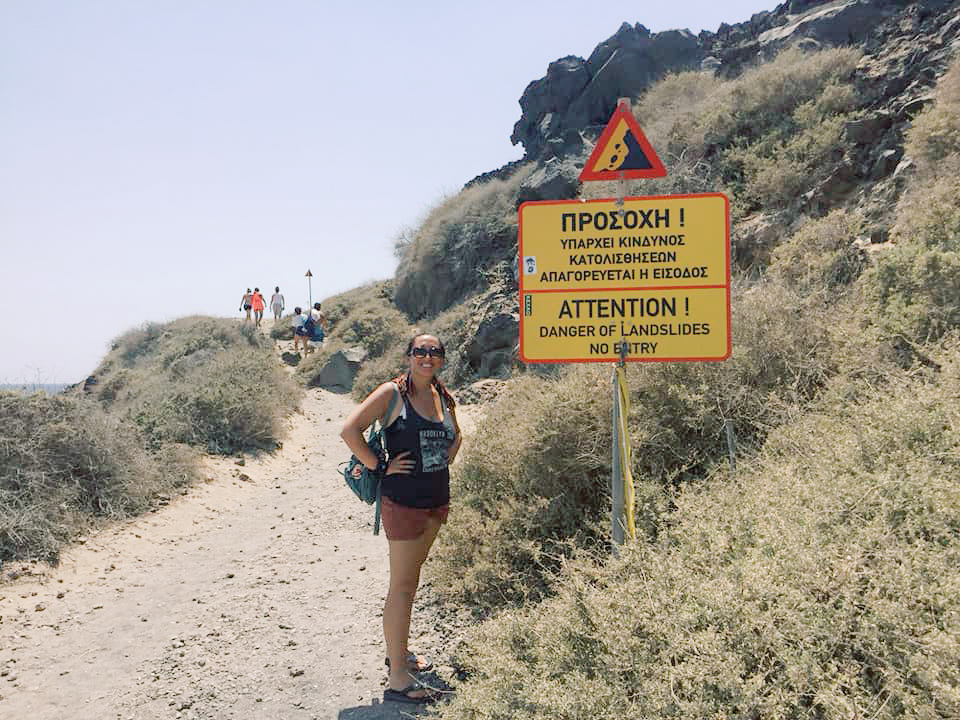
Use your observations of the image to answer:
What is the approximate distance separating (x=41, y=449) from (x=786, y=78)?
13194 millimetres

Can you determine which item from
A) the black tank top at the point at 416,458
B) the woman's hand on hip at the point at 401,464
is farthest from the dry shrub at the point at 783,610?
the woman's hand on hip at the point at 401,464

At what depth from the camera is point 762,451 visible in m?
4.04

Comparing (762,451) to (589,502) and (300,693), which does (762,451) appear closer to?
(589,502)

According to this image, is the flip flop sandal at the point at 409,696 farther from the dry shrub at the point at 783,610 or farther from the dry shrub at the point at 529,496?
the dry shrub at the point at 529,496

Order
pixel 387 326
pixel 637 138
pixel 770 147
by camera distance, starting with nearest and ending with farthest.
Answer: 1. pixel 637 138
2. pixel 770 147
3. pixel 387 326

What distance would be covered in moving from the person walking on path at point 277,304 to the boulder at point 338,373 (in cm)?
713

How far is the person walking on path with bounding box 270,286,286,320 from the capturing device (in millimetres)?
24172

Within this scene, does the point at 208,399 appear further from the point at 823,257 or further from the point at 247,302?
the point at 247,302

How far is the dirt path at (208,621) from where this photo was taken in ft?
12.2

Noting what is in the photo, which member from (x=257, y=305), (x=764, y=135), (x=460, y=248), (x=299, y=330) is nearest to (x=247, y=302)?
(x=257, y=305)

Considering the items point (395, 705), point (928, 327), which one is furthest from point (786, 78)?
point (395, 705)

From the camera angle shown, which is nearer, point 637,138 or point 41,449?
point 637,138

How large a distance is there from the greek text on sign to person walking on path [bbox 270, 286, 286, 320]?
21.8m

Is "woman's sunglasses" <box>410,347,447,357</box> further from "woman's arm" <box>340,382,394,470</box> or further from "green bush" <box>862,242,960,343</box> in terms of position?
"green bush" <box>862,242,960,343</box>
